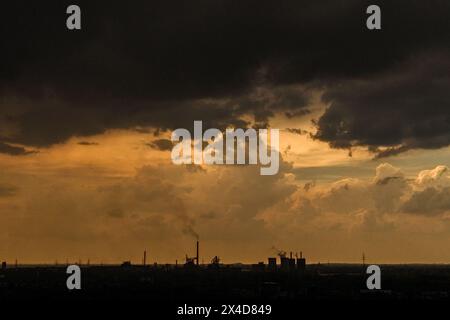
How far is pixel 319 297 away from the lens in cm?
19938
